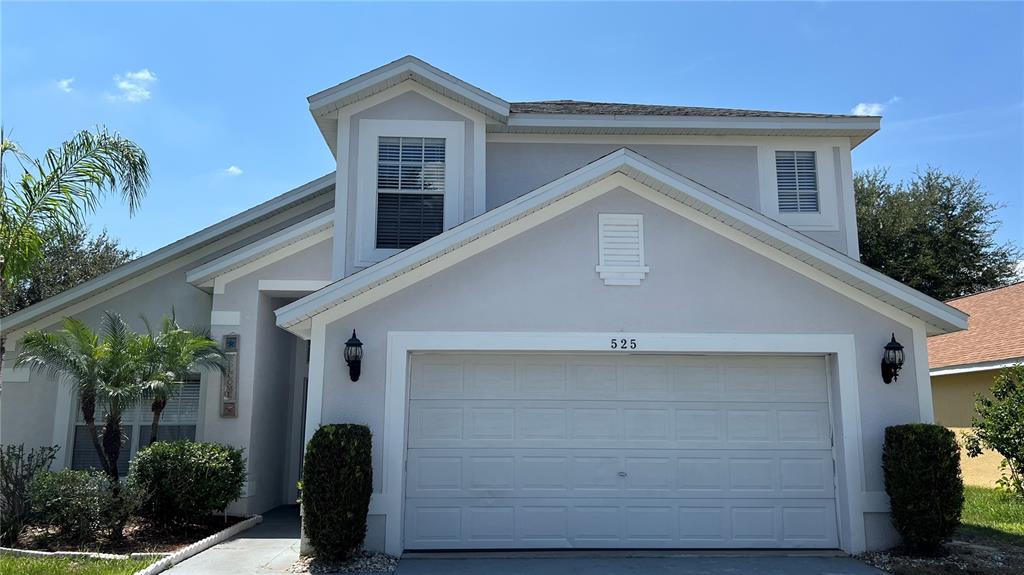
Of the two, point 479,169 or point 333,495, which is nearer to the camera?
point 333,495

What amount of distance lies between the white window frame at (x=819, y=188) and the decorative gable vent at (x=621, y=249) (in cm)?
346

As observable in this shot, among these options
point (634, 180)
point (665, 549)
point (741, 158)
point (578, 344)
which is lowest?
point (665, 549)

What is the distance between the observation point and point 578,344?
8.90 m

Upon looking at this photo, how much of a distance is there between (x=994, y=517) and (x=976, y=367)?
13.9 feet

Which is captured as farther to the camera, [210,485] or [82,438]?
[82,438]

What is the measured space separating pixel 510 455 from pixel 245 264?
555 cm

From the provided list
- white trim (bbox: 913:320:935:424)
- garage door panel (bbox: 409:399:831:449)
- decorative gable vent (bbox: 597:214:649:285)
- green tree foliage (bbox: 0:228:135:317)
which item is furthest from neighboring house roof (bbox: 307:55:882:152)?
green tree foliage (bbox: 0:228:135:317)

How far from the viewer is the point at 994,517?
37.2 ft

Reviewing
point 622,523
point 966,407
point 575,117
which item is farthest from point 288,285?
point 966,407

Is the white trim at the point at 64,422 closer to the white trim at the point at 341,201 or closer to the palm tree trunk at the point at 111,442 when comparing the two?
the palm tree trunk at the point at 111,442

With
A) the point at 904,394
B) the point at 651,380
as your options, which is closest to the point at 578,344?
the point at 651,380

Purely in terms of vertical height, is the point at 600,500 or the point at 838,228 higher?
the point at 838,228

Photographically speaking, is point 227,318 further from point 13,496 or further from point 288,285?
point 13,496

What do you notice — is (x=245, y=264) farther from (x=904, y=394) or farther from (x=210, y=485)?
(x=904, y=394)
